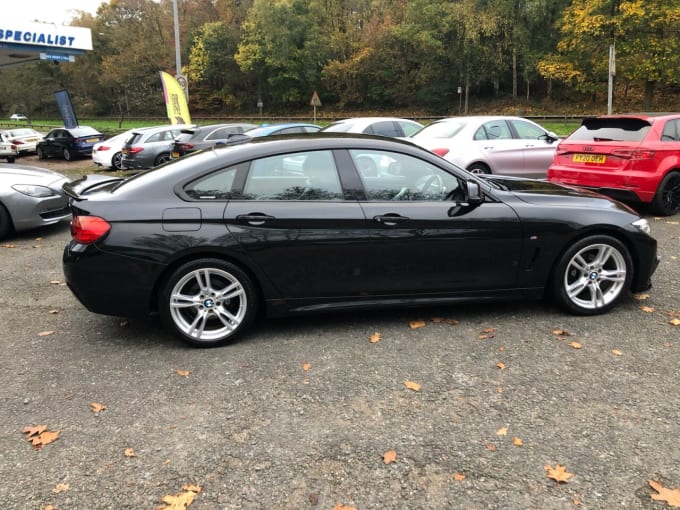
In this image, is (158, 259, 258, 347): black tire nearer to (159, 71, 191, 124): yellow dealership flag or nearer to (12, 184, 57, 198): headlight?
(12, 184, 57, 198): headlight

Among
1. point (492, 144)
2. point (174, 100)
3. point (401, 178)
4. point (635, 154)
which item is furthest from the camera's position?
point (174, 100)

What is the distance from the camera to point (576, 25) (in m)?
35.6

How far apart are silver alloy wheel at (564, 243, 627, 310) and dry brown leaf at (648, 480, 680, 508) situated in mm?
2106

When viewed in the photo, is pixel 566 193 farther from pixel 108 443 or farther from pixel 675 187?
pixel 675 187

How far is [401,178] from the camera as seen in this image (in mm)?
4250

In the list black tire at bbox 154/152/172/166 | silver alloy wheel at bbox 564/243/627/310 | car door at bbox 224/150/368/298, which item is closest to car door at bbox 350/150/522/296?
car door at bbox 224/150/368/298

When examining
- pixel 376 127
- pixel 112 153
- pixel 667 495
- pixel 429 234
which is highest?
pixel 376 127

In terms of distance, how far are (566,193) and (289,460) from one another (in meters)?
3.30

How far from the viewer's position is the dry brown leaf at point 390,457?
8.94 feet

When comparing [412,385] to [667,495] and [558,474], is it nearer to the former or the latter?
[558,474]

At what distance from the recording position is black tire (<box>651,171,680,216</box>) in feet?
26.1

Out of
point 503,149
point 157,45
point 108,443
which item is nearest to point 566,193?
point 108,443

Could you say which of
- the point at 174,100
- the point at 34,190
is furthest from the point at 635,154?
the point at 174,100

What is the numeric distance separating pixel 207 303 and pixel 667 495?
9.68ft
